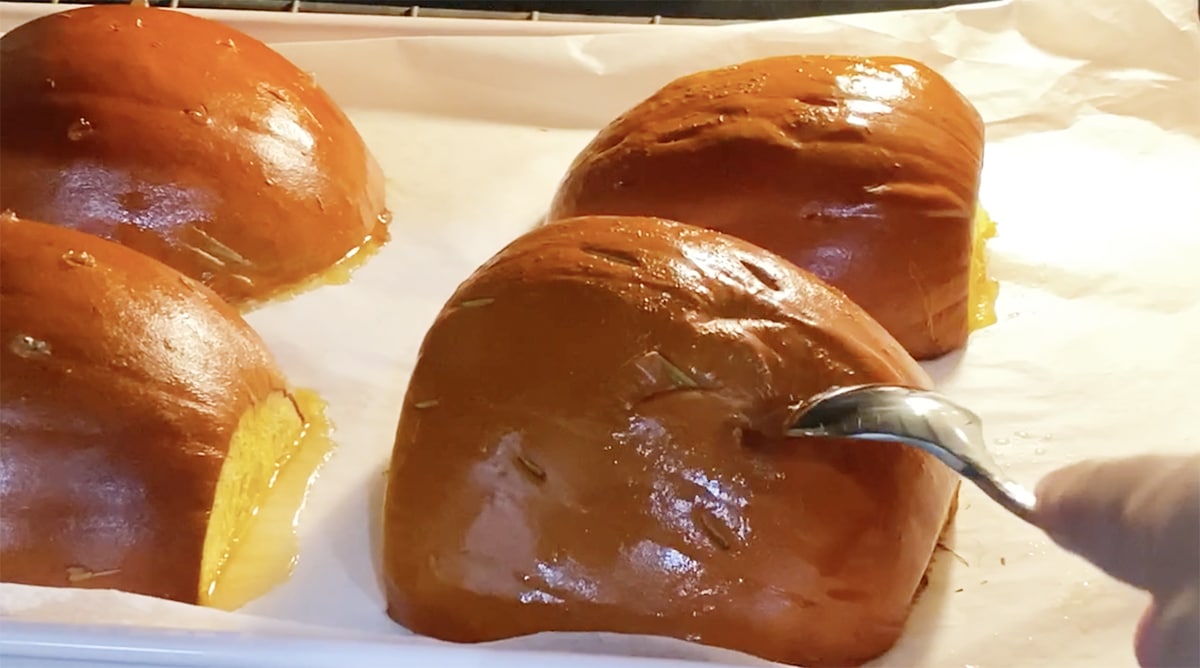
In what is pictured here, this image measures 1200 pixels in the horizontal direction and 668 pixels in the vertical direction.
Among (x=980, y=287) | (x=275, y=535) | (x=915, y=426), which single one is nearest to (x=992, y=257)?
(x=980, y=287)

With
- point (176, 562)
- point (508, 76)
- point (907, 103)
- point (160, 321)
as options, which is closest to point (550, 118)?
point (508, 76)

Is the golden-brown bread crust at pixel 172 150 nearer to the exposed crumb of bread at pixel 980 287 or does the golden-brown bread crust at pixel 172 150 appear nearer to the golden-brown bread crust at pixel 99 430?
the golden-brown bread crust at pixel 99 430

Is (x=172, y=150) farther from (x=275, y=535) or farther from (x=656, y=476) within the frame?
(x=656, y=476)

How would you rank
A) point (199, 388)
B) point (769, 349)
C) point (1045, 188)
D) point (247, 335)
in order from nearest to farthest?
point (769, 349) → point (199, 388) → point (247, 335) → point (1045, 188)

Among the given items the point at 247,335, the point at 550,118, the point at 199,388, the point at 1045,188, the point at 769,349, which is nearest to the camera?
the point at 769,349

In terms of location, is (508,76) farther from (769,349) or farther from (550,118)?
(769,349)

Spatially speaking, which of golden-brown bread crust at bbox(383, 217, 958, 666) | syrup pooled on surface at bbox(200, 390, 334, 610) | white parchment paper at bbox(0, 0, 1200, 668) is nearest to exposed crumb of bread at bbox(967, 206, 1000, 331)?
white parchment paper at bbox(0, 0, 1200, 668)

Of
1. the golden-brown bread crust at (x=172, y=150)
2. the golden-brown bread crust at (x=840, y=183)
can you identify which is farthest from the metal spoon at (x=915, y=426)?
the golden-brown bread crust at (x=172, y=150)
